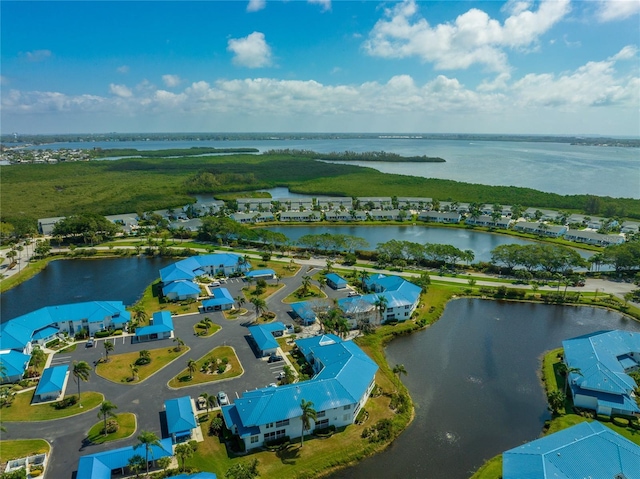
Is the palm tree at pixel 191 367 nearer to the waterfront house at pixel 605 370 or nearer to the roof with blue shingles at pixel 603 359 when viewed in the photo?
the waterfront house at pixel 605 370

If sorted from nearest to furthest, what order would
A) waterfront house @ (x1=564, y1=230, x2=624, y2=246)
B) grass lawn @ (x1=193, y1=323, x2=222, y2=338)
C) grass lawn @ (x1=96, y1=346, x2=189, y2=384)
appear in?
grass lawn @ (x1=96, y1=346, x2=189, y2=384)
grass lawn @ (x1=193, y1=323, x2=222, y2=338)
waterfront house @ (x1=564, y1=230, x2=624, y2=246)

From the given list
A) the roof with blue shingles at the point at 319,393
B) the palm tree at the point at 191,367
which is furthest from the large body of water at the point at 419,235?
the palm tree at the point at 191,367

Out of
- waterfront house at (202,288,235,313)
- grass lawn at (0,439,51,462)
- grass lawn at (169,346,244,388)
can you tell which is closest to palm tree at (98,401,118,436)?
grass lawn at (0,439,51,462)

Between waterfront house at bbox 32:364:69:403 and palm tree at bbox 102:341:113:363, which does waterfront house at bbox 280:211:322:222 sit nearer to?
palm tree at bbox 102:341:113:363

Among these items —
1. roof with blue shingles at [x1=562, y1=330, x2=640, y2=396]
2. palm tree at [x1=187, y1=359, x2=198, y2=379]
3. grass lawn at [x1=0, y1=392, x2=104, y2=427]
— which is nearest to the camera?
grass lawn at [x1=0, y1=392, x2=104, y2=427]

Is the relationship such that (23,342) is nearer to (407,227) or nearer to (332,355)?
(332,355)

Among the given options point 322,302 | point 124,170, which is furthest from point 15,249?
point 124,170
